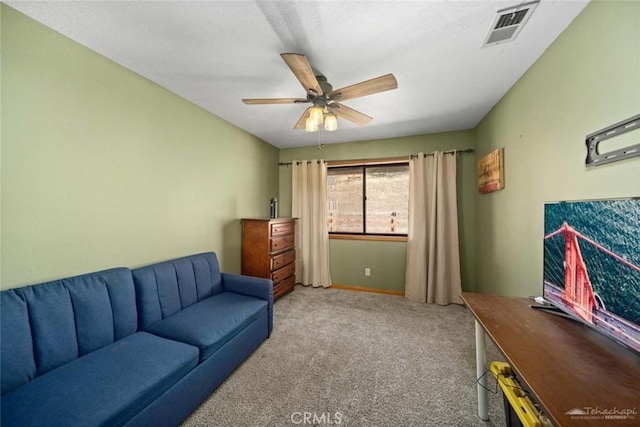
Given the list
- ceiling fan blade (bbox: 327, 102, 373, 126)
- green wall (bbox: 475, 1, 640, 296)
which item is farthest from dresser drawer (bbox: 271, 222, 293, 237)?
green wall (bbox: 475, 1, 640, 296)

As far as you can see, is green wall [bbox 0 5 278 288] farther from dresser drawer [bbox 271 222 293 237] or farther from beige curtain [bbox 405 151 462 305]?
beige curtain [bbox 405 151 462 305]

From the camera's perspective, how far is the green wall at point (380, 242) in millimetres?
3275

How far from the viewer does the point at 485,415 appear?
56.0 inches

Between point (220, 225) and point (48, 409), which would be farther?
point (220, 225)

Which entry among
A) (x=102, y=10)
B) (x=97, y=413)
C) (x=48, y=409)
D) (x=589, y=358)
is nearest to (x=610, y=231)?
(x=589, y=358)

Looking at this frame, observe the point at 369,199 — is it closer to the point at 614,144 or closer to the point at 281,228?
the point at 281,228

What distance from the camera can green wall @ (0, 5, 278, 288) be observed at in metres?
1.34

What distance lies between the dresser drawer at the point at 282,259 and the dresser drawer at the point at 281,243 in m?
0.10

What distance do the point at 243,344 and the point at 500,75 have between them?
3.17 meters

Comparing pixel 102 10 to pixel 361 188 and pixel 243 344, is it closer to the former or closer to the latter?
pixel 243 344

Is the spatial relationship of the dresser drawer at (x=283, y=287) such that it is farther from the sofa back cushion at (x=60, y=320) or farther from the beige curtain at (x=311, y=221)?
the sofa back cushion at (x=60, y=320)

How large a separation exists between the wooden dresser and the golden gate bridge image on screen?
2639 millimetres

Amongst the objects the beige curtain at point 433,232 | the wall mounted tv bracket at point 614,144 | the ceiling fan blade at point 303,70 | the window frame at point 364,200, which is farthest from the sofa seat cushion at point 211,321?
the wall mounted tv bracket at point 614,144

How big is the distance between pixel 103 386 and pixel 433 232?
3.47 meters
